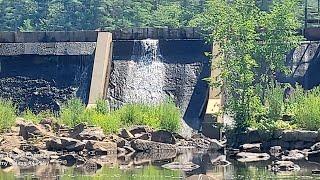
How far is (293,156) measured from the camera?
28688mm

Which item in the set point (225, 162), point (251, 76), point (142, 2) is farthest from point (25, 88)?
point (142, 2)

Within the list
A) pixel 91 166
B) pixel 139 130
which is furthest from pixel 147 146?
pixel 91 166

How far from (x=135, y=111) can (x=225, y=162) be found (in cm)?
825

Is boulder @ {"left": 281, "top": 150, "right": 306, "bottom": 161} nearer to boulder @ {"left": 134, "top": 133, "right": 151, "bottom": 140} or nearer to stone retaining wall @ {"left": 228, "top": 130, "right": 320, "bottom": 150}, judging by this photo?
stone retaining wall @ {"left": 228, "top": 130, "right": 320, "bottom": 150}

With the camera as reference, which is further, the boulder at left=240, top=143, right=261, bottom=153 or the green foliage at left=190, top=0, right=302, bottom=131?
the green foliage at left=190, top=0, right=302, bottom=131

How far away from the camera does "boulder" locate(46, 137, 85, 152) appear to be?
3128cm

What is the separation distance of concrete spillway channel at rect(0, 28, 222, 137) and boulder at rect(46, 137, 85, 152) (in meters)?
9.25

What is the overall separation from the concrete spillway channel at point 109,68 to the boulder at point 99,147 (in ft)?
29.9

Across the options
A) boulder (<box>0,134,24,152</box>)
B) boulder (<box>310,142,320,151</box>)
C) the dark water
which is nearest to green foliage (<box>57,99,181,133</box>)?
boulder (<box>0,134,24,152</box>)

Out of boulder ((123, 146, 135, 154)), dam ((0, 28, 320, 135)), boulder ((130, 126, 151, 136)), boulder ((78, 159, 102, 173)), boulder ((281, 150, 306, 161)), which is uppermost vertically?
dam ((0, 28, 320, 135))

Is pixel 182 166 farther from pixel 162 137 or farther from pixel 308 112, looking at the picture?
pixel 162 137

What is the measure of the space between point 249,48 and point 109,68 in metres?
11.5

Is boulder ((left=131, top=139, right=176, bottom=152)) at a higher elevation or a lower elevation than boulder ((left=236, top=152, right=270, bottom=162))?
lower

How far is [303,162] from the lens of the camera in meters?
27.3
